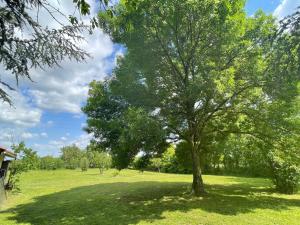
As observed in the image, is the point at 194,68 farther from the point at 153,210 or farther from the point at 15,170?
the point at 15,170

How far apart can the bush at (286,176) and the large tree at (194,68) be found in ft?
14.7

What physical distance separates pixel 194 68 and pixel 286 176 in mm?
12157

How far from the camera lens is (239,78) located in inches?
794

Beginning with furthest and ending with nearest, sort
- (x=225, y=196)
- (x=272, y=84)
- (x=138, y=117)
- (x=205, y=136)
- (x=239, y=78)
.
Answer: (x=205, y=136) < (x=225, y=196) < (x=239, y=78) < (x=272, y=84) < (x=138, y=117)

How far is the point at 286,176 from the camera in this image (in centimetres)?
2430

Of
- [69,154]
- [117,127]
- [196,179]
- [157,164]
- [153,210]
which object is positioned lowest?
[153,210]

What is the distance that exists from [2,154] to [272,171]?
71.0ft

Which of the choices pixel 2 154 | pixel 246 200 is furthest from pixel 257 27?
pixel 2 154

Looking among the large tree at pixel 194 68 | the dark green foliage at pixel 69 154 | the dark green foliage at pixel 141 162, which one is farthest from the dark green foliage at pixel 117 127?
the dark green foliage at pixel 69 154

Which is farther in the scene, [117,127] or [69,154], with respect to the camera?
[69,154]

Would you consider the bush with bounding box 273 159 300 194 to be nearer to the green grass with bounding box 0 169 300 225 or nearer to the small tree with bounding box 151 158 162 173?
the green grass with bounding box 0 169 300 225

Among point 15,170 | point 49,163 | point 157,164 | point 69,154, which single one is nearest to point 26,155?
point 15,170

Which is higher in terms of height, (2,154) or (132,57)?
(132,57)

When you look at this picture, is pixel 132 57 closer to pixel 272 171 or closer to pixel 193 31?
pixel 193 31
